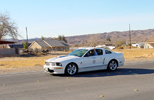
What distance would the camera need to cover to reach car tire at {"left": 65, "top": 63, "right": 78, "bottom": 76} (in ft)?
33.3

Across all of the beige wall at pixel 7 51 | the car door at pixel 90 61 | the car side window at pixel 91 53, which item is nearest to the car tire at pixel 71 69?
the car door at pixel 90 61

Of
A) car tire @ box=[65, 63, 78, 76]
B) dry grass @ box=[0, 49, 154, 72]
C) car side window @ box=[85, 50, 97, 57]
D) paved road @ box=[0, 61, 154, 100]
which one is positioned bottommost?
paved road @ box=[0, 61, 154, 100]

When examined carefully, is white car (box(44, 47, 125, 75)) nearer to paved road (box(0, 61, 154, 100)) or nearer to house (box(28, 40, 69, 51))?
paved road (box(0, 61, 154, 100))

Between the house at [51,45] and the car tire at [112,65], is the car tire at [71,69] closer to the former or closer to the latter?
the car tire at [112,65]

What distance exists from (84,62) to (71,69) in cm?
87

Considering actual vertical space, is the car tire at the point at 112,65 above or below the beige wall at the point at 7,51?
below

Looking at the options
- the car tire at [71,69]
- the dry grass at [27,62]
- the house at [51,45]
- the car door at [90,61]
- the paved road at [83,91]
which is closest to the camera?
the paved road at [83,91]

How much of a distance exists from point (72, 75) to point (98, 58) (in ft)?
6.42

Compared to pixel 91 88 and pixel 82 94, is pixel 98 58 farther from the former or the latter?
pixel 82 94

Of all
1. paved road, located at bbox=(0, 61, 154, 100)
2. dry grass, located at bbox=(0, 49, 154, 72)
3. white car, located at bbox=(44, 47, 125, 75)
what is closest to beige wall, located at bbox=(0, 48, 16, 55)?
dry grass, located at bbox=(0, 49, 154, 72)

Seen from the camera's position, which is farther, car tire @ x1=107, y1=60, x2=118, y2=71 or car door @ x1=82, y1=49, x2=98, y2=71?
car tire @ x1=107, y1=60, x2=118, y2=71

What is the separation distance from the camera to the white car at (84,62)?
10023mm

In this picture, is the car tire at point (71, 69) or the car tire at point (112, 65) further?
the car tire at point (112, 65)

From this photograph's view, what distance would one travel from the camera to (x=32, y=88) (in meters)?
7.71
